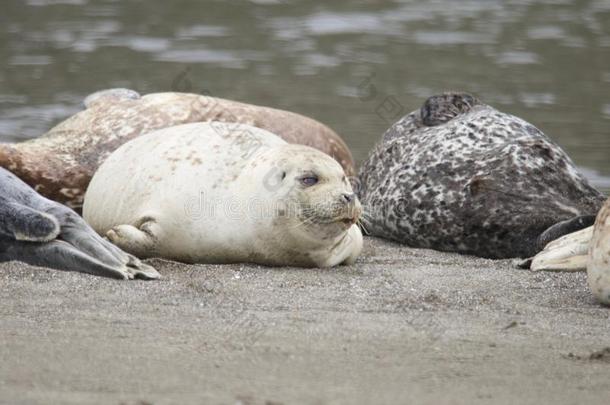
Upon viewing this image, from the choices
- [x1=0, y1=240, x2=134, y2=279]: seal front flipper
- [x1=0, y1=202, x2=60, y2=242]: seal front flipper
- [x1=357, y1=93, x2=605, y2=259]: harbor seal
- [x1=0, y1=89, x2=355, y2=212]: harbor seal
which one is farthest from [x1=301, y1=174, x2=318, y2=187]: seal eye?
[x1=0, y1=89, x2=355, y2=212]: harbor seal

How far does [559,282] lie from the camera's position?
5863mm

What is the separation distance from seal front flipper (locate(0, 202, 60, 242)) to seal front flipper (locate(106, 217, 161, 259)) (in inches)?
16.3

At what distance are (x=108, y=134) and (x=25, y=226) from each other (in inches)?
87.1

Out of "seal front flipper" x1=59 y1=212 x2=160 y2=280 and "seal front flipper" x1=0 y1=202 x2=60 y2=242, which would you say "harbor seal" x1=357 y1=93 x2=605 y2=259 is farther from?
"seal front flipper" x1=0 y1=202 x2=60 y2=242

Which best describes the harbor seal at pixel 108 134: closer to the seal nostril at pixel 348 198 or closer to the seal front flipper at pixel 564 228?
the seal front flipper at pixel 564 228

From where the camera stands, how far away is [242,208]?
6012 millimetres

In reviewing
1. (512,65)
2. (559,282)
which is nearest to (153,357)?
(559,282)

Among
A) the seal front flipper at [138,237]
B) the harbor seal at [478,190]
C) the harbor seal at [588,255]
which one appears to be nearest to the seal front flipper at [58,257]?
the seal front flipper at [138,237]

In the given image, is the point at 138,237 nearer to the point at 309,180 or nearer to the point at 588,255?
the point at 309,180

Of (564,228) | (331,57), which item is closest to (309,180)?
(564,228)

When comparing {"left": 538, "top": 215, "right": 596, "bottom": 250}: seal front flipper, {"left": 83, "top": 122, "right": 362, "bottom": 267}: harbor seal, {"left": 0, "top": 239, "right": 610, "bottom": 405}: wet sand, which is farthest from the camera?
{"left": 538, "top": 215, "right": 596, "bottom": 250}: seal front flipper

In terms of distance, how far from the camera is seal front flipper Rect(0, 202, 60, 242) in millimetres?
5645

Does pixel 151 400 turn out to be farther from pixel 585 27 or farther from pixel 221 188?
pixel 585 27

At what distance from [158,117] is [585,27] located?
336 inches
